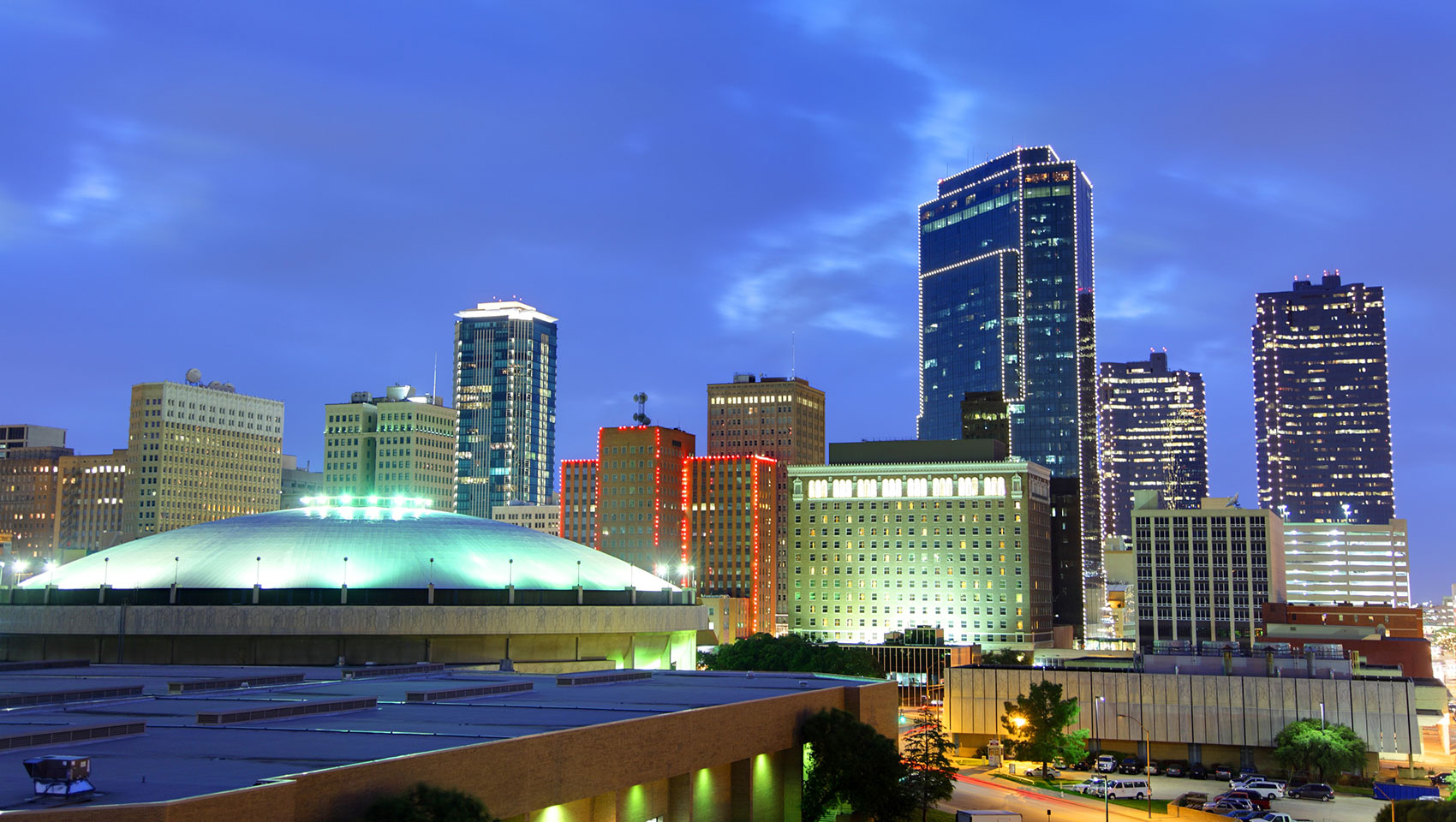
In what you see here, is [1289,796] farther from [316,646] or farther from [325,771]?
[325,771]

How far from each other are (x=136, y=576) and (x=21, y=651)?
10.3 metres

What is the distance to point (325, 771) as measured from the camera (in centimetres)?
3697

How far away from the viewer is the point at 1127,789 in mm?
103062

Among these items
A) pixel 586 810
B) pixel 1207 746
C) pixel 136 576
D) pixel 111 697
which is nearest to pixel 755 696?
pixel 586 810

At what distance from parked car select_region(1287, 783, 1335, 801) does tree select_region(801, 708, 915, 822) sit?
50.7 metres

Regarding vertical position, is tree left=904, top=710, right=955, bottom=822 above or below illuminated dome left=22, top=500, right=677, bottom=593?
below

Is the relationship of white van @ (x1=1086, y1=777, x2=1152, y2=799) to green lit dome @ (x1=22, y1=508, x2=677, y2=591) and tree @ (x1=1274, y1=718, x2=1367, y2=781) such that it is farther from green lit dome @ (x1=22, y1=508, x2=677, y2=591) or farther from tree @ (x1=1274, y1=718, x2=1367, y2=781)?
green lit dome @ (x1=22, y1=508, x2=677, y2=591)

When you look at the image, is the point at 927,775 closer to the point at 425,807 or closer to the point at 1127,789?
the point at 1127,789

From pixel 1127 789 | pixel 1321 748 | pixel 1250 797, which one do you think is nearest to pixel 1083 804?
pixel 1127 789

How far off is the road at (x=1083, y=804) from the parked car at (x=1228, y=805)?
9.64 ft

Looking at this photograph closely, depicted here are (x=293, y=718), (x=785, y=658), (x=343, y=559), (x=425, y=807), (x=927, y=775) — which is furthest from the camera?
(x=785, y=658)

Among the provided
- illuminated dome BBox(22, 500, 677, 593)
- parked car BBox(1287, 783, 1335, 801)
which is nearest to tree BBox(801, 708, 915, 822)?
illuminated dome BBox(22, 500, 677, 593)

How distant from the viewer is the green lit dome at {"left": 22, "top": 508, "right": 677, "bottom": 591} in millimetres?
100500

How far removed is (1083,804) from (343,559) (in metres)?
57.8
